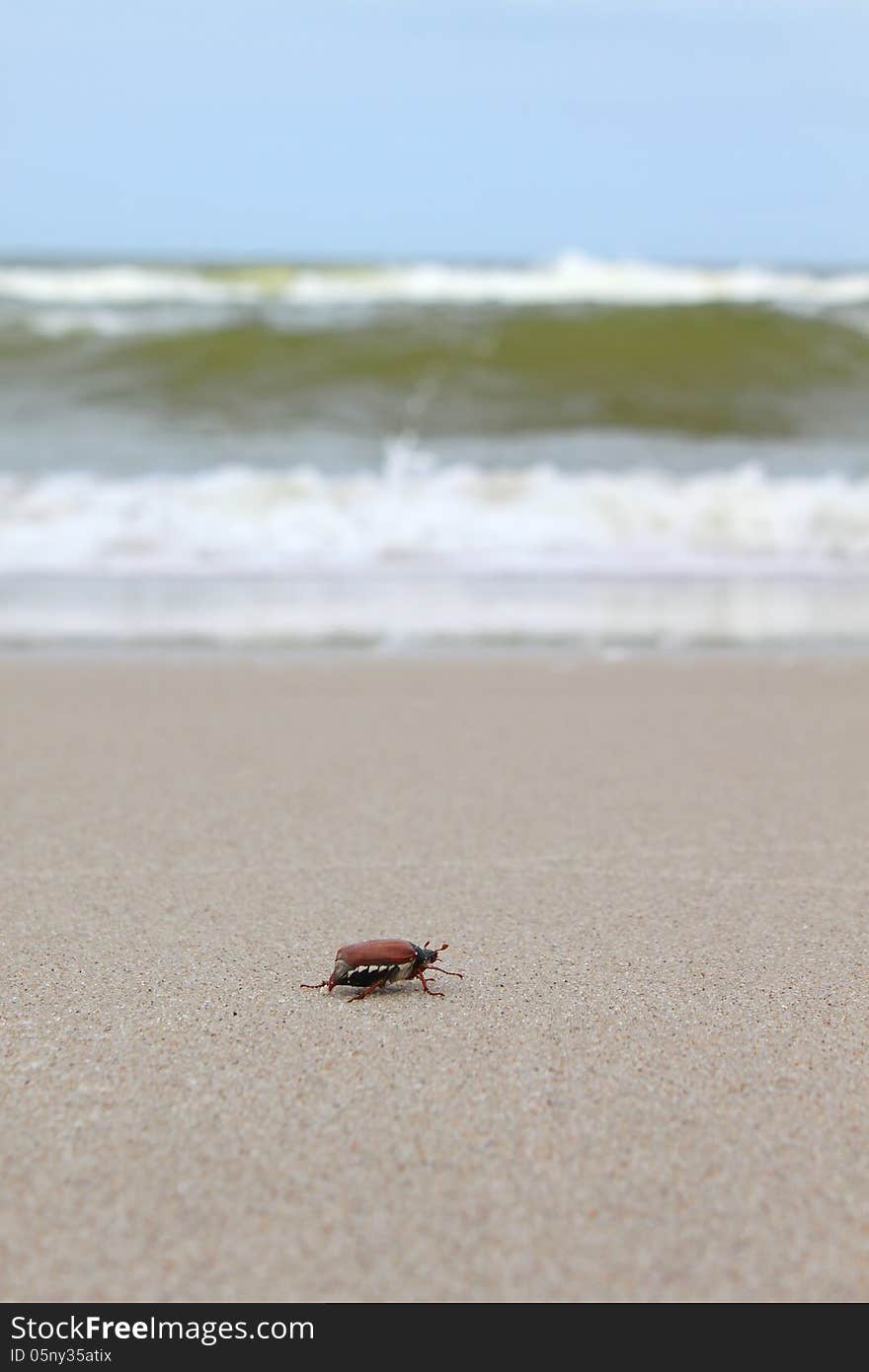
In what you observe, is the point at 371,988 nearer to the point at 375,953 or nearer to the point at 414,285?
the point at 375,953

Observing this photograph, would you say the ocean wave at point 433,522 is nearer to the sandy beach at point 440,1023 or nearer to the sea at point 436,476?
the sea at point 436,476

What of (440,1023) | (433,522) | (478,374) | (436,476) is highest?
(478,374)

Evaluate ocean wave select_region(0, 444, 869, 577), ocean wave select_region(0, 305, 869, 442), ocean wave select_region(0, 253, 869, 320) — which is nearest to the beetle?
ocean wave select_region(0, 444, 869, 577)

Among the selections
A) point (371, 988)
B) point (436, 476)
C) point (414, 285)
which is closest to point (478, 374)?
point (436, 476)

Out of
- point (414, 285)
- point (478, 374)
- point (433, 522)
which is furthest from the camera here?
point (414, 285)

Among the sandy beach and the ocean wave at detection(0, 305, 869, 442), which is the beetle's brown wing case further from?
the ocean wave at detection(0, 305, 869, 442)

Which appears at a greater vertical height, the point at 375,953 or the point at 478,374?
the point at 478,374

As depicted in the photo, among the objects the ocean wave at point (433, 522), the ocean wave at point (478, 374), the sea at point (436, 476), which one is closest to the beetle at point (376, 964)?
the sea at point (436, 476)
